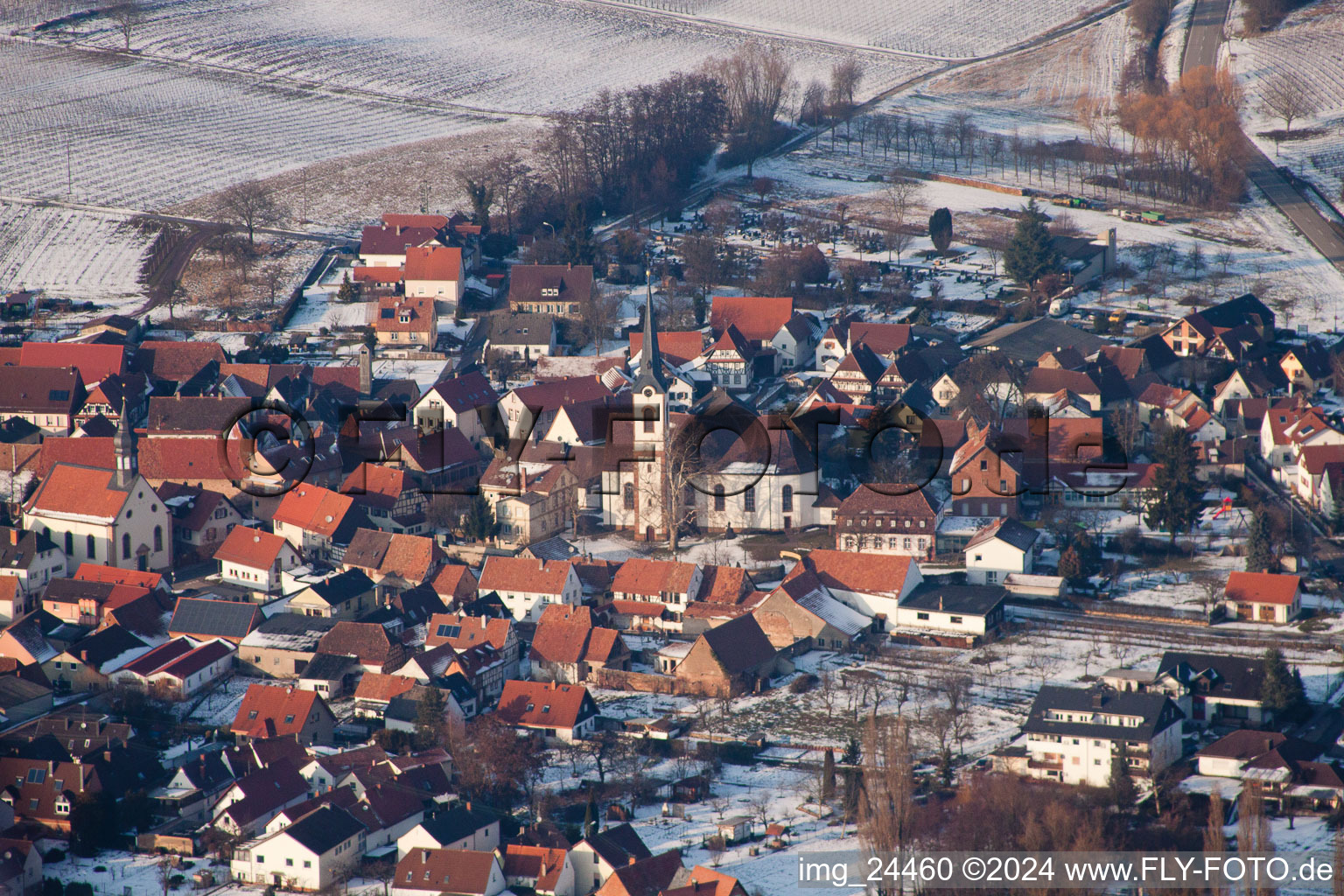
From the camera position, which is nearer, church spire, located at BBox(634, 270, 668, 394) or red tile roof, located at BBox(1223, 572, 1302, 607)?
red tile roof, located at BBox(1223, 572, 1302, 607)

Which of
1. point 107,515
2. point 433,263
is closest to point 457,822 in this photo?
point 107,515

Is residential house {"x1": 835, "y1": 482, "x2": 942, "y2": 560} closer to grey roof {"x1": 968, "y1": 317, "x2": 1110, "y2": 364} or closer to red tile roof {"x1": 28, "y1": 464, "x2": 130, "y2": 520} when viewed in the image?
grey roof {"x1": 968, "y1": 317, "x2": 1110, "y2": 364}

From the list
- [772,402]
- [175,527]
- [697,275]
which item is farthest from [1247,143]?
[175,527]

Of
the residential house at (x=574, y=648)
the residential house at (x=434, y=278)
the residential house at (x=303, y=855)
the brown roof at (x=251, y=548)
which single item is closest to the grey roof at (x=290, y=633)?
the brown roof at (x=251, y=548)

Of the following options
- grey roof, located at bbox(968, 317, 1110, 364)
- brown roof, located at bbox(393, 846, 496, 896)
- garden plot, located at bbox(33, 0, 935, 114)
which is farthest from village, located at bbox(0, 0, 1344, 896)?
garden plot, located at bbox(33, 0, 935, 114)

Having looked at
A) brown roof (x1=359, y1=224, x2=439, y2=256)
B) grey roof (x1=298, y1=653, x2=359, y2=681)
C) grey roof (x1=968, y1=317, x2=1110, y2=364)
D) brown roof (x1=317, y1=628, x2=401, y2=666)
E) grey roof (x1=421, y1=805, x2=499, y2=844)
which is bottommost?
grey roof (x1=421, y1=805, x2=499, y2=844)

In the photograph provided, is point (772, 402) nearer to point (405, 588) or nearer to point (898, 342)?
point (898, 342)
